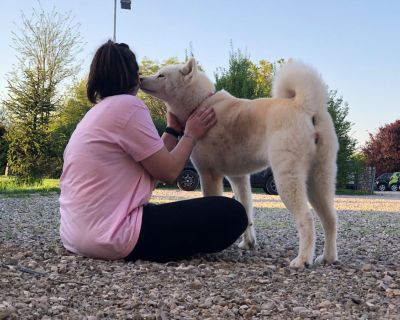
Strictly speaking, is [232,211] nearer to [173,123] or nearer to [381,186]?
[173,123]

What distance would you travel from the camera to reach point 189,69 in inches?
146

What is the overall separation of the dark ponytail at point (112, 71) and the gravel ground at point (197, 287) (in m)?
1.01

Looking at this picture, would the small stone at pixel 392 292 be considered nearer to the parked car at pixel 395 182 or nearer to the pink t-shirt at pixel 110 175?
the pink t-shirt at pixel 110 175

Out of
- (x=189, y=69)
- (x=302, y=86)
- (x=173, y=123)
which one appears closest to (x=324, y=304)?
(x=302, y=86)

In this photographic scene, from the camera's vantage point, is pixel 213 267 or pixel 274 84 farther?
pixel 274 84

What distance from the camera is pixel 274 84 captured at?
328 centimetres

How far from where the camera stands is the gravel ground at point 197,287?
197 centimetres

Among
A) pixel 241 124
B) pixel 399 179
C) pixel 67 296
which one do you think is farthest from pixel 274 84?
pixel 399 179

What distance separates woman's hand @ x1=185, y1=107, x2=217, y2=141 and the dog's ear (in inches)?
15.5

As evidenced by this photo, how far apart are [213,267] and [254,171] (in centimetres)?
100

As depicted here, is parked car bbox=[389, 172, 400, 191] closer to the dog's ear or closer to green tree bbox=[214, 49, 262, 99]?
green tree bbox=[214, 49, 262, 99]

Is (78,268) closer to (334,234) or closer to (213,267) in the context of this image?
(213,267)

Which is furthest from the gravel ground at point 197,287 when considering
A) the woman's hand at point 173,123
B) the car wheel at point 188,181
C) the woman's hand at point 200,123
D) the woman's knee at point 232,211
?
the car wheel at point 188,181

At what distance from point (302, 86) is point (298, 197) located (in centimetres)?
69
